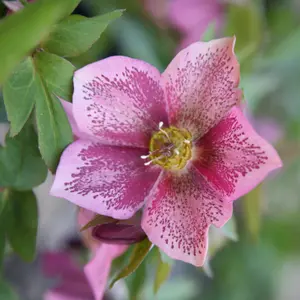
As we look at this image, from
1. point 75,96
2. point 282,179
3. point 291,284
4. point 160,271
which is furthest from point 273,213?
point 75,96

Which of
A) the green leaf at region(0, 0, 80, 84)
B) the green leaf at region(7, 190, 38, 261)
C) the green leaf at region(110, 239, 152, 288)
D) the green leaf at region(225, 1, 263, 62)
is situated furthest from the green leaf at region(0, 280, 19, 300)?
the green leaf at region(225, 1, 263, 62)

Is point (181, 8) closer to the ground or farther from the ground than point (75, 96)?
closer to the ground

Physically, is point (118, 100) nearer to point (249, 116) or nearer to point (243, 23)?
point (249, 116)

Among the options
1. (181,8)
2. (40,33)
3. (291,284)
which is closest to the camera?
(40,33)

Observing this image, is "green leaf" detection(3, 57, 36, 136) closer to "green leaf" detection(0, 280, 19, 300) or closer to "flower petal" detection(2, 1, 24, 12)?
"flower petal" detection(2, 1, 24, 12)

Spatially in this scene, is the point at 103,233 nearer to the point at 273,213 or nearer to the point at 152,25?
the point at 152,25

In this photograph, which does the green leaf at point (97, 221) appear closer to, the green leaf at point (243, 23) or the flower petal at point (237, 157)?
the flower petal at point (237, 157)

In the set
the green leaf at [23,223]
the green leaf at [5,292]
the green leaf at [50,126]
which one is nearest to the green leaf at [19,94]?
the green leaf at [50,126]

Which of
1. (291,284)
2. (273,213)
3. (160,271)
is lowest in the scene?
(291,284)
